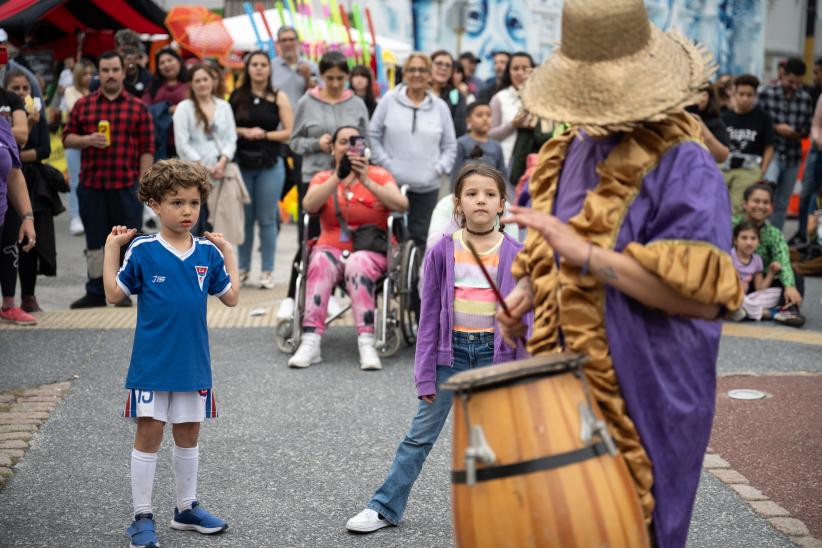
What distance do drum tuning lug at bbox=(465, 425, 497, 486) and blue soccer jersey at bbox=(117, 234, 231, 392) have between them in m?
1.85

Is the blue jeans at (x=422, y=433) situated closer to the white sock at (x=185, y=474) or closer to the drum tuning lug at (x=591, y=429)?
the white sock at (x=185, y=474)

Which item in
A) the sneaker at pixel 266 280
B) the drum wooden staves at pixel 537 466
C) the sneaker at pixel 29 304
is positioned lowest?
the sneaker at pixel 266 280

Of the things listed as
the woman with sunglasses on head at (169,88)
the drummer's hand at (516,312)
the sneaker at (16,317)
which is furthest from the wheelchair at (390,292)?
the drummer's hand at (516,312)

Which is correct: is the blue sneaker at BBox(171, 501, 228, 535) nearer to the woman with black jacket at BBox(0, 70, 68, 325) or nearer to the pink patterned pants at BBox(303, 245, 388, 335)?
the pink patterned pants at BBox(303, 245, 388, 335)

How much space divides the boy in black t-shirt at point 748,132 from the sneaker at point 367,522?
7438 millimetres

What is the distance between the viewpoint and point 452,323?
14.9 ft

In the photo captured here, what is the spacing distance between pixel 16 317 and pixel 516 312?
6291mm

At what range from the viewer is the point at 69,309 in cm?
923

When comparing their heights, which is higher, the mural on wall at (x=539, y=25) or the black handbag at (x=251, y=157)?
the mural on wall at (x=539, y=25)

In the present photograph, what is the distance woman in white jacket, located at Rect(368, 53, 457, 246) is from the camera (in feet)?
29.0

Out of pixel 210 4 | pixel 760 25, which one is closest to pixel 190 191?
pixel 210 4

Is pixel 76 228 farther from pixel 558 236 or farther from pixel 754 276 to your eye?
pixel 558 236

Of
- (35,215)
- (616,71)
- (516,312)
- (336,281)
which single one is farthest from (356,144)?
(616,71)

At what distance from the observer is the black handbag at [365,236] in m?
7.60
